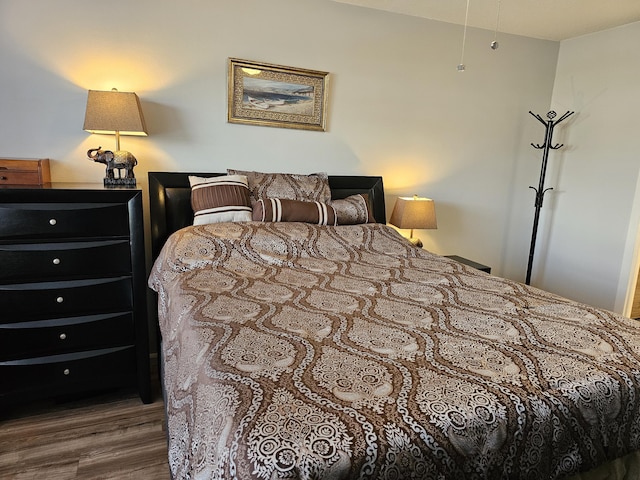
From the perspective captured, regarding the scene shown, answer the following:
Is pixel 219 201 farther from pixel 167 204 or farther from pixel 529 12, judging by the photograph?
pixel 529 12

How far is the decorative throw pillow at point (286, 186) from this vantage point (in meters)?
2.60

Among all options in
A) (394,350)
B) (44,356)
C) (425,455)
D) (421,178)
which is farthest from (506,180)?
(44,356)

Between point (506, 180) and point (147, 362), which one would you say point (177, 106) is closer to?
point (147, 362)

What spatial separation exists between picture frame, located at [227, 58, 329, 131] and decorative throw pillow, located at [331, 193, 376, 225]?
60 cm

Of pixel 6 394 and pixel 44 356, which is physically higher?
pixel 44 356

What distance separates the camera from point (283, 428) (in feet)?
2.80

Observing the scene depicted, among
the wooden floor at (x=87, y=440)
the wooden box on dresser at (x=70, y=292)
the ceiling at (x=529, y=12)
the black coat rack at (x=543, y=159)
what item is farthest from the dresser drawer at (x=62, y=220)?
the black coat rack at (x=543, y=159)

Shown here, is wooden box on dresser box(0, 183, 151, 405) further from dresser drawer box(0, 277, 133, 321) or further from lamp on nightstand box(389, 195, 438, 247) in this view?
lamp on nightstand box(389, 195, 438, 247)

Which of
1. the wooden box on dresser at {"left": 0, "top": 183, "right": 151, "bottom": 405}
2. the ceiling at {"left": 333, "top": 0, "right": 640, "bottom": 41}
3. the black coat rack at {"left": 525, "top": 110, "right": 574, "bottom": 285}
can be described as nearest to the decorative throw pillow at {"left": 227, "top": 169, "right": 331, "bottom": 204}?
the wooden box on dresser at {"left": 0, "top": 183, "right": 151, "bottom": 405}

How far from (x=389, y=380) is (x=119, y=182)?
6.25 ft

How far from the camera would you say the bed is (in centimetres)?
86

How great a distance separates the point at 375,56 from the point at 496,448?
9.06 ft

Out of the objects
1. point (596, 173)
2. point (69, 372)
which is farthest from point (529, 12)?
point (69, 372)

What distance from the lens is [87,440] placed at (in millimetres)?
1938
